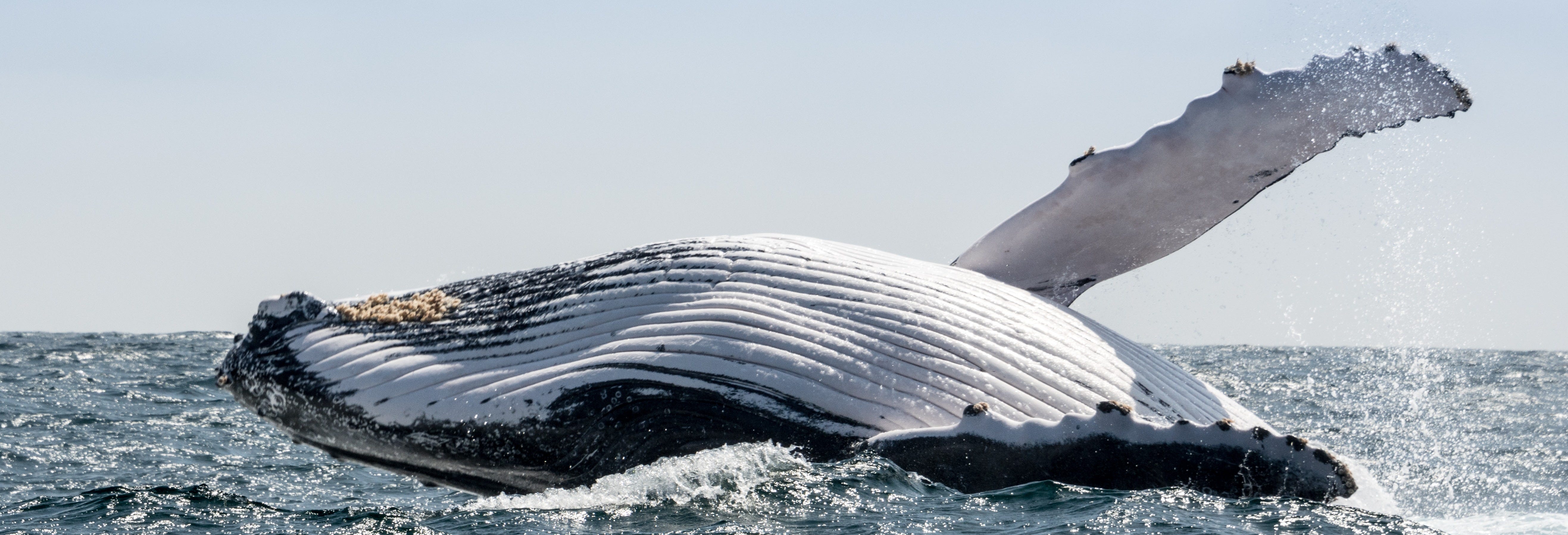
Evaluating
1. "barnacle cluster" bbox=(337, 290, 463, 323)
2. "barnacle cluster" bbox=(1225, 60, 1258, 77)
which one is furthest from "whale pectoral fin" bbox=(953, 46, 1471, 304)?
"barnacle cluster" bbox=(337, 290, 463, 323)

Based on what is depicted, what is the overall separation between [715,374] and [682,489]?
57 centimetres

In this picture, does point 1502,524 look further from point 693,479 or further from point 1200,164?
point 693,479

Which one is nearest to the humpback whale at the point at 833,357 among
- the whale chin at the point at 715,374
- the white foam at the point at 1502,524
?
the whale chin at the point at 715,374

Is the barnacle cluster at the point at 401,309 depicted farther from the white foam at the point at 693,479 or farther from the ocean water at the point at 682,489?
the white foam at the point at 693,479

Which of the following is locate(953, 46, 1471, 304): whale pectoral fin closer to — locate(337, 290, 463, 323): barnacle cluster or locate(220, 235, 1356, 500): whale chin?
locate(220, 235, 1356, 500): whale chin

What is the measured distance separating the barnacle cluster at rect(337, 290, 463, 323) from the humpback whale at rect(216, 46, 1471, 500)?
0.01 m

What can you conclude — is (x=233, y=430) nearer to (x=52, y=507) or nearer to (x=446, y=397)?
(x=52, y=507)

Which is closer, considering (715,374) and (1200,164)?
(715,374)

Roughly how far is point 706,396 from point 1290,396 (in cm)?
1948

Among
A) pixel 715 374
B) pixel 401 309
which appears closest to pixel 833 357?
pixel 715 374

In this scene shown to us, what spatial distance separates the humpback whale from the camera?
17.4ft

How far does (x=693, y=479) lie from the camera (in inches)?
237

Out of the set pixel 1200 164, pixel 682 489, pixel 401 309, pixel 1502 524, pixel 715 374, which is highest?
pixel 1200 164


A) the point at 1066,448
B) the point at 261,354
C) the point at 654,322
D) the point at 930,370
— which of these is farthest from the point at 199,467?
the point at 1066,448
